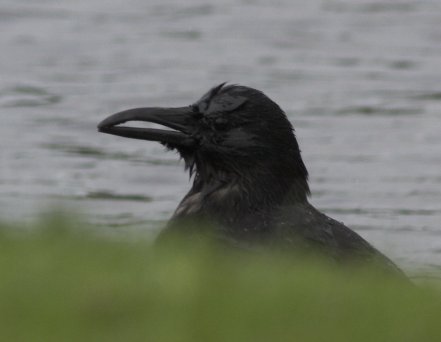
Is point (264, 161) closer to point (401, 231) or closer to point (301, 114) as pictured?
point (401, 231)

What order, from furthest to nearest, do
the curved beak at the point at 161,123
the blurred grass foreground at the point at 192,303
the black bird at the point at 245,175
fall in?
1. the curved beak at the point at 161,123
2. the black bird at the point at 245,175
3. the blurred grass foreground at the point at 192,303

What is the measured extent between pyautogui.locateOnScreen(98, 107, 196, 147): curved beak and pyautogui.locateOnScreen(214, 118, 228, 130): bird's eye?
0.15 metres

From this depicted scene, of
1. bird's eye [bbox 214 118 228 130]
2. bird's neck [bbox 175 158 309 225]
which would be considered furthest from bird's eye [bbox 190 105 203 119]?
bird's neck [bbox 175 158 309 225]

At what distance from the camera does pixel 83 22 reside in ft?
75.7

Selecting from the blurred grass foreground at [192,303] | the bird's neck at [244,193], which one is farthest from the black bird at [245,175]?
the blurred grass foreground at [192,303]

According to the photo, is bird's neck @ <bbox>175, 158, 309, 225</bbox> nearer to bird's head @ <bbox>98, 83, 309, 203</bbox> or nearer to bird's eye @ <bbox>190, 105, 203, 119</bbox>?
bird's head @ <bbox>98, 83, 309, 203</bbox>

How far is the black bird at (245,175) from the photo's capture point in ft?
29.8

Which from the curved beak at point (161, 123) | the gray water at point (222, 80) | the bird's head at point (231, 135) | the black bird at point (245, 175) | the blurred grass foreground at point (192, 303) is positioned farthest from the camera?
the gray water at point (222, 80)

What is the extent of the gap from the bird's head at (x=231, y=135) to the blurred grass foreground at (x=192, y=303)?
2.82m

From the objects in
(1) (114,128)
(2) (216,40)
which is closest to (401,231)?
(1) (114,128)

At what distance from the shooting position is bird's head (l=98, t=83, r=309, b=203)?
32.3ft

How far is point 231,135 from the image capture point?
33.1 ft

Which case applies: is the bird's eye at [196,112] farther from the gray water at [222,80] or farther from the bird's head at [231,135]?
the gray water at [222,80]

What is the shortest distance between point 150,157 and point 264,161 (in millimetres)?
7752
